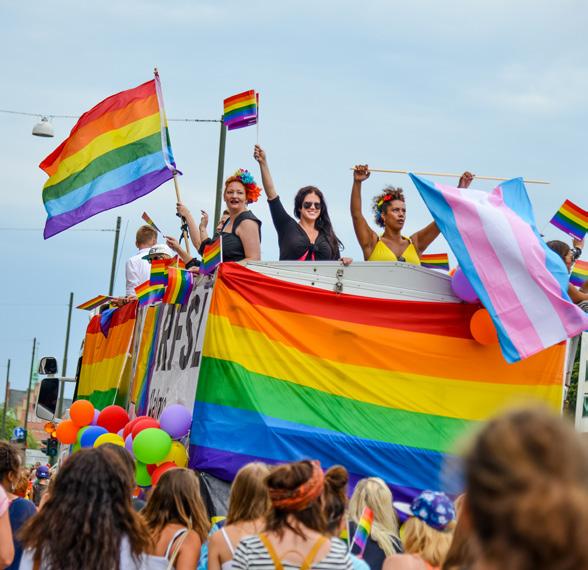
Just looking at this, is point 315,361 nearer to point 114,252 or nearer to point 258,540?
point 258,540

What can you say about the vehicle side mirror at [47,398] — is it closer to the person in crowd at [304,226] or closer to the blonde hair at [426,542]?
the person in crowd at [304,226]

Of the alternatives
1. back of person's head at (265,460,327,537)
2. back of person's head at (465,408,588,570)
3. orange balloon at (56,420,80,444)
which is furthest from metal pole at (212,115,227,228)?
back of person's head at (465,408,588,570)

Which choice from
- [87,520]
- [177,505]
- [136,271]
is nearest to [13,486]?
[177,505]

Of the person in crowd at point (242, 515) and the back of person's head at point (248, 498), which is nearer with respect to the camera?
the person in crowd at point (242, 515)

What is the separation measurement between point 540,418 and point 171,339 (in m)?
7.53

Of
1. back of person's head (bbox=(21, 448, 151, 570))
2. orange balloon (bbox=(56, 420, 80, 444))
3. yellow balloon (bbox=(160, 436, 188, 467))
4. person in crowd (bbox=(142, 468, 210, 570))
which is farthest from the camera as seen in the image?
orange balloon (bbox=(56, 420, 80, 444))

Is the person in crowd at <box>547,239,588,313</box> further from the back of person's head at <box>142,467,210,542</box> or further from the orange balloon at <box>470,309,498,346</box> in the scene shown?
the back of person's head at <box>142,467,210,542</box>

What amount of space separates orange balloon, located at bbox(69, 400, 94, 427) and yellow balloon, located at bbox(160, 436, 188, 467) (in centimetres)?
269

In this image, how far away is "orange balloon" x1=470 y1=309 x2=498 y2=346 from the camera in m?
8.36

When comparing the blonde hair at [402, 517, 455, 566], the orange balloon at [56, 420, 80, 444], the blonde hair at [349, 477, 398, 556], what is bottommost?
the orange balloon at [56, 420, 80, 444]

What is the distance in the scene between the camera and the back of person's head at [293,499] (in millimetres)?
4312

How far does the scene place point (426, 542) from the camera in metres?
4.92

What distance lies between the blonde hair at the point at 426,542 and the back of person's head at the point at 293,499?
0.74 m

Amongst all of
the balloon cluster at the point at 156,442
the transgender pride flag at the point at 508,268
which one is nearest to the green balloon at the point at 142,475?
the balloon cluster at the point at 156,442
